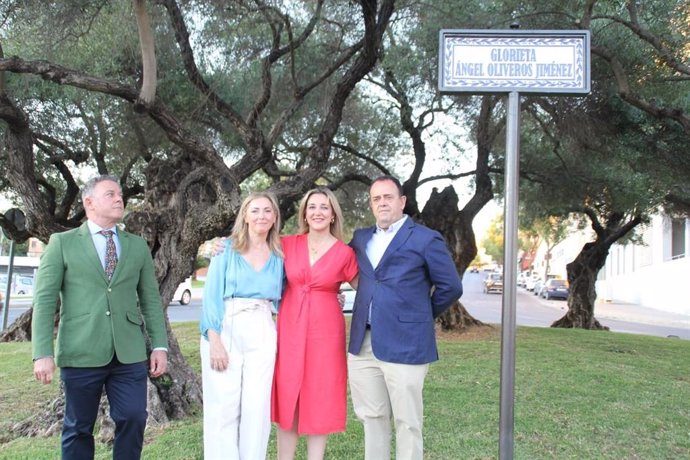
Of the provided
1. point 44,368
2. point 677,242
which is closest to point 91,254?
point 44,368

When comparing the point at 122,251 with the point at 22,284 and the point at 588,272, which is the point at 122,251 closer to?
the point at 588,272

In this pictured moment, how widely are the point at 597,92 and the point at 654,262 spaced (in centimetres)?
2500

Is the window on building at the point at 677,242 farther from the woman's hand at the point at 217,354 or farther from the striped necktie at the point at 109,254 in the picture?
the striped necktie at the point at 109,254

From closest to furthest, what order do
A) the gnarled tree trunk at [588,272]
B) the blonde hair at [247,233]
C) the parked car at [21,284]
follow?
the blonde hair at [247,233]
the gnarled tree trunk at [588,272]
the parked car at [21,284]

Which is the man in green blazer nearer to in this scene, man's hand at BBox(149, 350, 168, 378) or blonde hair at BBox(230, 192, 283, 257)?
man's hand at BBox(149, 350, 168, 378)

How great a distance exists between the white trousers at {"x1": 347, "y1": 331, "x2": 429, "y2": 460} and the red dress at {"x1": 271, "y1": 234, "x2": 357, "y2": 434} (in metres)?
0.12

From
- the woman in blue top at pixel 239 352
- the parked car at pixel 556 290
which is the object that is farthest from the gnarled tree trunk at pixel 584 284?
the parked car at pixel 556 290

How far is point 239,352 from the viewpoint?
3.35 m

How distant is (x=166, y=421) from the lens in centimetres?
546

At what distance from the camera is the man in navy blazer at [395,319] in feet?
11.0

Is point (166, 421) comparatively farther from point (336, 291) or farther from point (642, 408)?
point (642, 408)

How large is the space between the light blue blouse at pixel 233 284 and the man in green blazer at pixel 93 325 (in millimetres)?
453

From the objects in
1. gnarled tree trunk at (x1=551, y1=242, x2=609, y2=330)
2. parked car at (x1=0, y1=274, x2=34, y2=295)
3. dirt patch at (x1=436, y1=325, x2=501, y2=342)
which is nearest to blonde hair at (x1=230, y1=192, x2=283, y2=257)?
dirt patch at (x1=436, y1=325, x2=501, y2=342)

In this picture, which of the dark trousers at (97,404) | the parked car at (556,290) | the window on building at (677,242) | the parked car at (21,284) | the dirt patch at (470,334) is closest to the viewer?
the dark trousers at (97,404)
